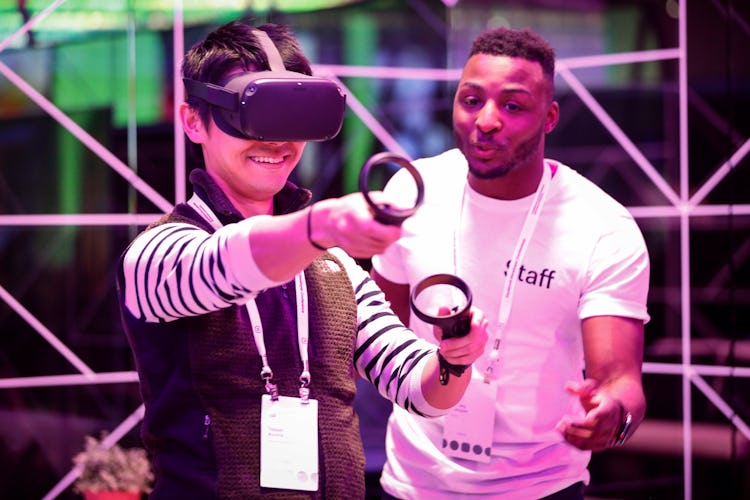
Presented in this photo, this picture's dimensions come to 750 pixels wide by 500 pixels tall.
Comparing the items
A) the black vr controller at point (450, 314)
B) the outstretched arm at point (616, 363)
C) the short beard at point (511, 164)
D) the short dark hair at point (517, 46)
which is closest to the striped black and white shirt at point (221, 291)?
the black vr controller at point (450, 314)

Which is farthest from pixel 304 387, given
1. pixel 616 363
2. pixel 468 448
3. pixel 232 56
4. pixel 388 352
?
pixel 616 363

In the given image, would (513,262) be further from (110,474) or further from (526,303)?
(110,474)

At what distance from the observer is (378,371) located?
1.78 m

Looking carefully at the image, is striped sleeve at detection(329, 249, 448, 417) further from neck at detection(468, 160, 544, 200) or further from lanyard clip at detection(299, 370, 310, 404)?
neck at detection(468, 160, 544, 200)

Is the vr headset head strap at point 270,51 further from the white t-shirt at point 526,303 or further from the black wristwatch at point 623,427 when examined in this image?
the black wristwatch at point 623,427

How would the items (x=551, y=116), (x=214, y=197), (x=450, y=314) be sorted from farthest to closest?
(x=551, y=116)
(x=214, y=197)
(x=450, y=314)

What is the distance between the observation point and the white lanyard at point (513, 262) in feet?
7.66

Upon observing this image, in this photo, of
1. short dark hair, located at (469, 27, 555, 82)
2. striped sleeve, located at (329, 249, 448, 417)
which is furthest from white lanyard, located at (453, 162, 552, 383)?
striped sleeve, located at (329, 249, 448, 417)

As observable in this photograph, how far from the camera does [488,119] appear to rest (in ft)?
7.95

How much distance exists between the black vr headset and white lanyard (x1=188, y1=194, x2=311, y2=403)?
131 millimetres

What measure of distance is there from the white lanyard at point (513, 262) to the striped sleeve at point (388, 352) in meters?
0.55

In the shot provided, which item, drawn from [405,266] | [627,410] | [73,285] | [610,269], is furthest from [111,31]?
[627,410]

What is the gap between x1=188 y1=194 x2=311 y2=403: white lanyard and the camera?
1583mm

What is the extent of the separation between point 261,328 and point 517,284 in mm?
898
